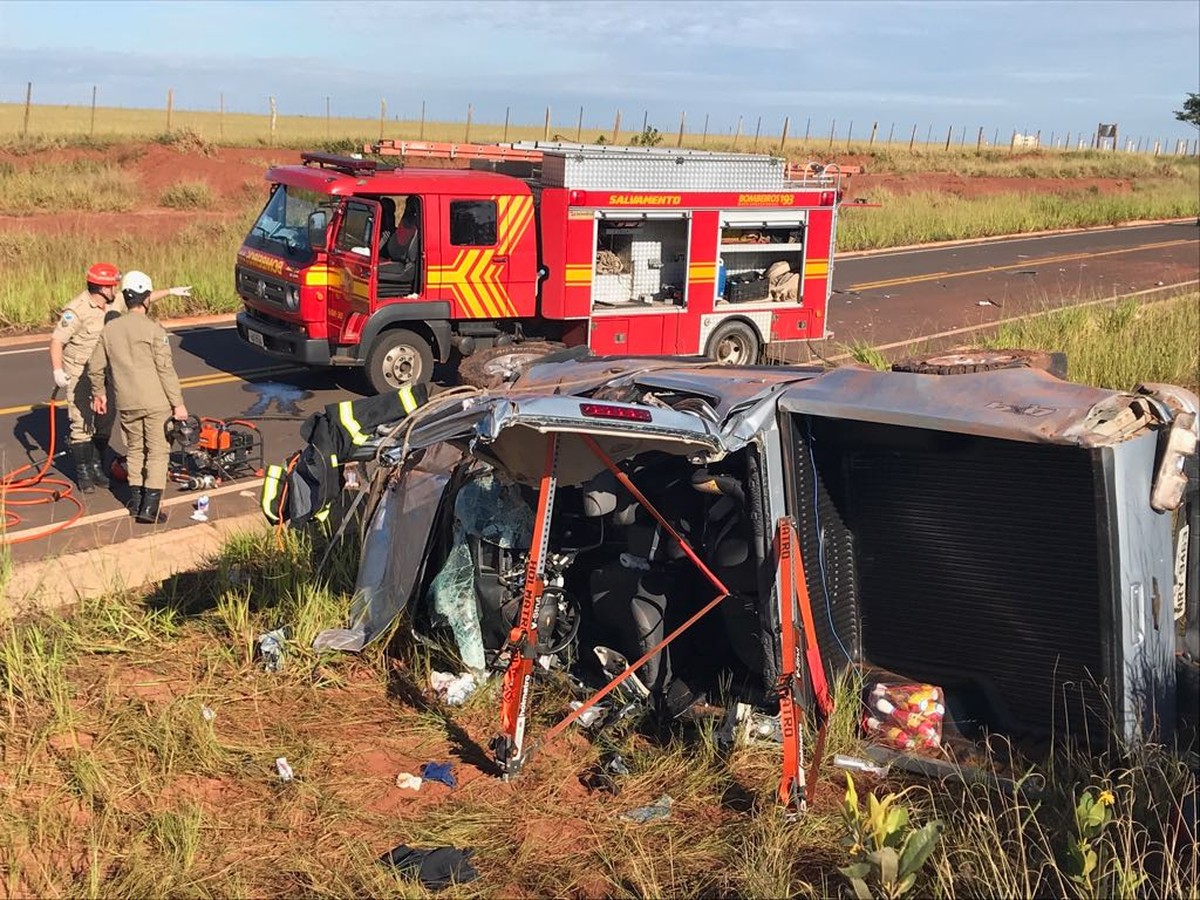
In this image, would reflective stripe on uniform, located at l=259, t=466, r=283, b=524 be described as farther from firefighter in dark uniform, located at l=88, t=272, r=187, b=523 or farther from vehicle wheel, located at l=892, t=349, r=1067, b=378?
vehicle wheel, located at l=892, t=349, r=1067, b=378

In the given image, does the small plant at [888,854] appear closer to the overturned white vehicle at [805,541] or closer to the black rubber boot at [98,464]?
the overturned white vehicle at [805,541]

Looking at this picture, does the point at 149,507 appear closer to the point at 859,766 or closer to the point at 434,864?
the point at 434,864

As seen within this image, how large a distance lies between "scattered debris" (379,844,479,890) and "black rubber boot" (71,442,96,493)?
19.7ft

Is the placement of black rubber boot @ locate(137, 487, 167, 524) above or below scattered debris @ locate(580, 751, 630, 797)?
above

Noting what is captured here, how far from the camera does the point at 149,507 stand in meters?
8.58

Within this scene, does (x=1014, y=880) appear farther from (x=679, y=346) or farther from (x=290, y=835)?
(x=679, y=346)

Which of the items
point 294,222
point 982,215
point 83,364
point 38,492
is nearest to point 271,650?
point 38,492

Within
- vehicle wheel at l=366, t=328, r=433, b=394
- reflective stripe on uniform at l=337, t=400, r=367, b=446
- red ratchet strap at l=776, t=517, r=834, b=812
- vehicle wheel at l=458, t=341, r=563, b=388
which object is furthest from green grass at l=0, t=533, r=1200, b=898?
vehicle wheel at l=366, t=328, r=433, b=394

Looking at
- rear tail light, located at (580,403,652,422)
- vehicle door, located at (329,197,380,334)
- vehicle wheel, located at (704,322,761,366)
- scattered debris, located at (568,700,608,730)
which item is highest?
vehicle door, located at (329,197,380,334)

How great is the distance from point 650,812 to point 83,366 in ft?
22.0

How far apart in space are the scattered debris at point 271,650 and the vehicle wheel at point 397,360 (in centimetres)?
619

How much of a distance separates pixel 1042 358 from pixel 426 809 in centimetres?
362

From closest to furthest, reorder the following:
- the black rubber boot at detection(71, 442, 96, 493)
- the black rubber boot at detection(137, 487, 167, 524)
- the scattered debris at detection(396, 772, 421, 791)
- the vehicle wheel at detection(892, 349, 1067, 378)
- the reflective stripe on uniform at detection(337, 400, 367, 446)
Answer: the scattered debris at detection(396, 772, 421, 791), the vehicle wheel at detection(892, 349, 1067, 378), the reflective stripe on uniform at detection(337, 400, 367, 446), the black rubber boot at detection(137, 487, 167, 524), the black rubber boot at detection(71, 442, 96, 493)

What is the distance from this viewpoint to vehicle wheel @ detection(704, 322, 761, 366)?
13.6 m
